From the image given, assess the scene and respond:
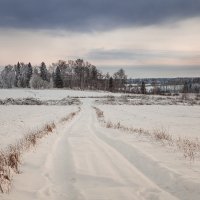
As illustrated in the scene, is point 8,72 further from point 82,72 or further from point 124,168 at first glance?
point 124,168

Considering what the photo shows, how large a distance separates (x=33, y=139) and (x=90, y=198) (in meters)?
7.27

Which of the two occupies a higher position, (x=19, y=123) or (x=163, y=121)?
(x=19, y=123)

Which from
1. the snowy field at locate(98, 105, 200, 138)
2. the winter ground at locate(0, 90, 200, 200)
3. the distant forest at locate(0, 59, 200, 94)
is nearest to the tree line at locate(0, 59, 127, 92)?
the distant forest at locate(0, 59, 200, 94)

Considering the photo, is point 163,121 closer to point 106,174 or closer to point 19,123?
point 19,123

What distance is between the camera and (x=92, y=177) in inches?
315

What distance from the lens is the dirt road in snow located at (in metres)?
6.59

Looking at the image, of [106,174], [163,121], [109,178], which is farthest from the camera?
[163,121]

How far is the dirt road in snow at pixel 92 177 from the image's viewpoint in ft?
21.6

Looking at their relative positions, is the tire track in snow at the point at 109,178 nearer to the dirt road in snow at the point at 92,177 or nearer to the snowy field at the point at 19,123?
the dirt road in snow at the point at 92,177

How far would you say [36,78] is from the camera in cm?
15712

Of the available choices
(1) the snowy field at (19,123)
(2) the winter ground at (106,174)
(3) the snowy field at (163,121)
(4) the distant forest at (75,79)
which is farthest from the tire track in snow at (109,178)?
(4) the distant forest at (75,79)

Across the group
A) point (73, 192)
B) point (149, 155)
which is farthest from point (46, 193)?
point (149, 155)

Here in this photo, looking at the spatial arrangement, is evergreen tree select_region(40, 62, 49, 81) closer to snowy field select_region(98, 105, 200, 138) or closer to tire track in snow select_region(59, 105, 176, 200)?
snowy field select_region(98, 105, 200, 138)

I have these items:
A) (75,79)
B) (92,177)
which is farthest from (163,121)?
(75,79)
